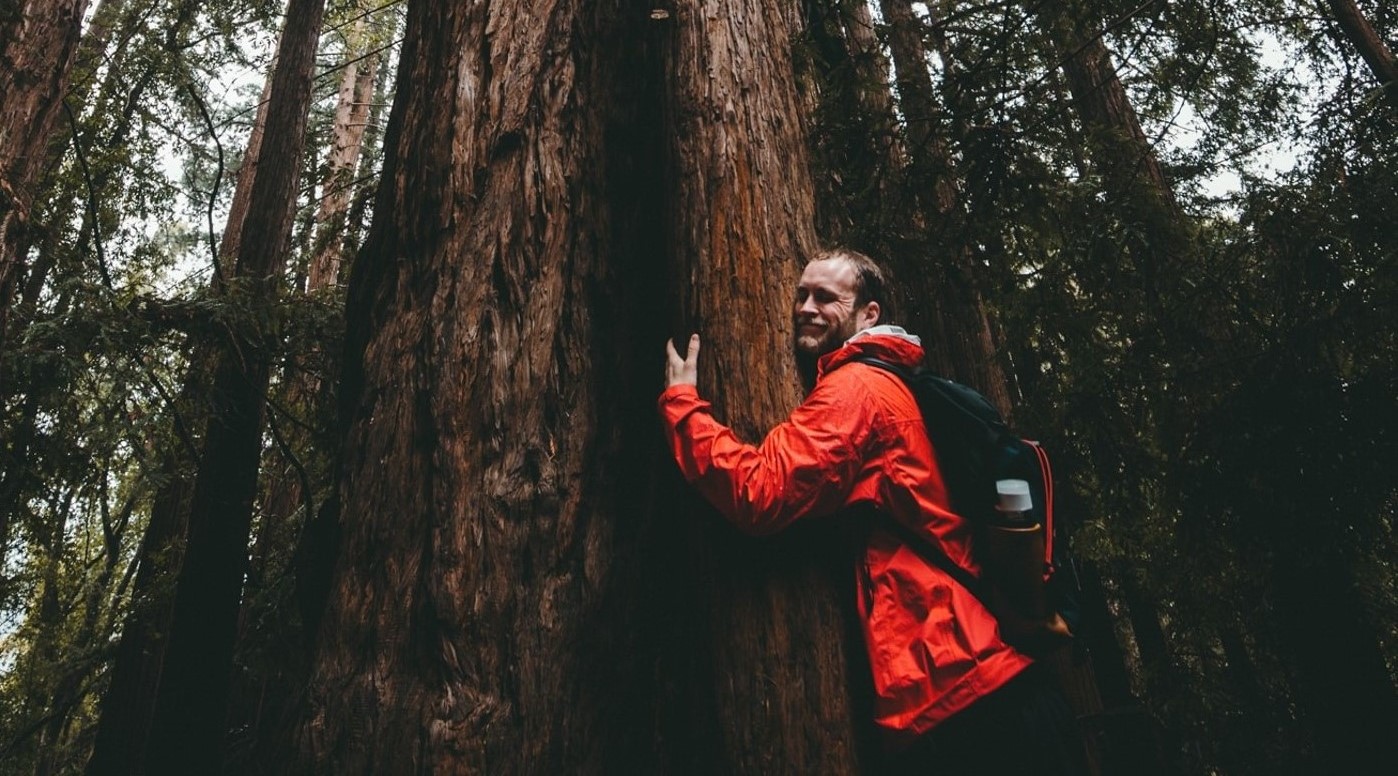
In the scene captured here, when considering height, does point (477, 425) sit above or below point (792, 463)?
above

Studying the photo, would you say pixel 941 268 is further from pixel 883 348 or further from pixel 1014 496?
pixel 1014 496

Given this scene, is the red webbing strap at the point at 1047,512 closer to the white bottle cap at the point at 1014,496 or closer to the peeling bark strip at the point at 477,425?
the white bottle cap at the point at 1014,496

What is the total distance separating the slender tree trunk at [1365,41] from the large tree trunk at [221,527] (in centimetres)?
685

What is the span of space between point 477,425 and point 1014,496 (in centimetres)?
159

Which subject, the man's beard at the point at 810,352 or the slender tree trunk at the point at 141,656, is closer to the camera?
the man's beard at the point at 810,352

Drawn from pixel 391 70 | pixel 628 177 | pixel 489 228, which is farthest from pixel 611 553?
pixel 391 70

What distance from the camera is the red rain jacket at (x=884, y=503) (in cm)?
184

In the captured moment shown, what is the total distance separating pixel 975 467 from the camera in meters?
2.00

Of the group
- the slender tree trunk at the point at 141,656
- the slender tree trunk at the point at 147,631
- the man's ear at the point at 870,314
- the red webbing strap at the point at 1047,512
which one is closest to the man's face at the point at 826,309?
the man's ear at the point at 870,314

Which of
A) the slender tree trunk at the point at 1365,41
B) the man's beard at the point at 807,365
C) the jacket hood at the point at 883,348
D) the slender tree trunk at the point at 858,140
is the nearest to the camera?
the jacket hood at the point at 883,348

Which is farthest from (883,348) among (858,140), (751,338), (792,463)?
(858,140)

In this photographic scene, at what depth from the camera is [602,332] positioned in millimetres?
2811

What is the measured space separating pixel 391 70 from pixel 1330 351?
19.9 metres

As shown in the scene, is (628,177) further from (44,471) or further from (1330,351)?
(44,471)
